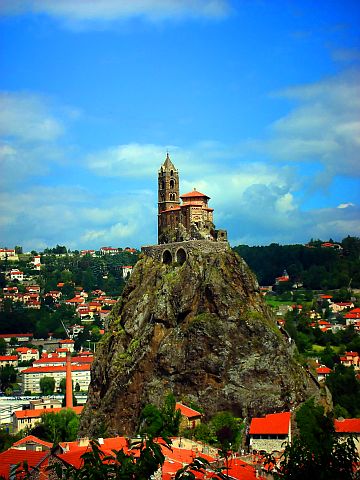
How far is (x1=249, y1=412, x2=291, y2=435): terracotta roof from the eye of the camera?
61.8 meters

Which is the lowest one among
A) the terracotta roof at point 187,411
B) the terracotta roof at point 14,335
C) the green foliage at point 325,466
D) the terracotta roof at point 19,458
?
the terracotta roof at point 187,411

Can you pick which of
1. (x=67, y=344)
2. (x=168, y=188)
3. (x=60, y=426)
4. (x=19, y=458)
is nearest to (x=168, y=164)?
(x=168, y=188)

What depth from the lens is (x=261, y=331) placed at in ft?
246

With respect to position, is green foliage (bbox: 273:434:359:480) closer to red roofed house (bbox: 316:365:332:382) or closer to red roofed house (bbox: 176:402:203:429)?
red roofed house (bbox: 176:402:203:429)

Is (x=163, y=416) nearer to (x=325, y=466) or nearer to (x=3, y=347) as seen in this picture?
(x=325, y=466)

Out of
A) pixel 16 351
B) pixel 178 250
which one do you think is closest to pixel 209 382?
pixel 178 250

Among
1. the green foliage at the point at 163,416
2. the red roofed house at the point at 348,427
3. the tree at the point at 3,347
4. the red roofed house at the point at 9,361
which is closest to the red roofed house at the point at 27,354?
the red roofed house at the point at 9,361

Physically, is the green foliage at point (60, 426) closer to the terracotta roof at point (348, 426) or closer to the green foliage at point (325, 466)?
the terracotta roof at point (348, 426)

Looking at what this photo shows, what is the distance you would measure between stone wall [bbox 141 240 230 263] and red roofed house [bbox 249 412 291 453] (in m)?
19.1

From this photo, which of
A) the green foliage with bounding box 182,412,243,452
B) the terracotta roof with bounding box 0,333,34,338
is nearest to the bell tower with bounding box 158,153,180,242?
the green foliage with bounding box 182,412,243,452

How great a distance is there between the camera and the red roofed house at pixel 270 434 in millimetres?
61219

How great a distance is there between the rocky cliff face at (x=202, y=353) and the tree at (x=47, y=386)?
55.4 m

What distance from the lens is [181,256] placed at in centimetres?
8006

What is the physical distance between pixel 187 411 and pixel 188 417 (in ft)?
3.59
